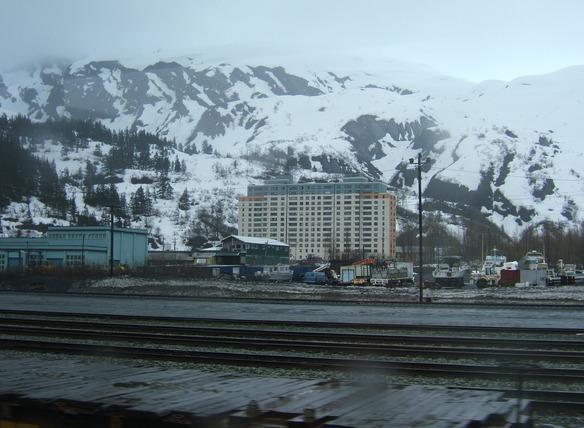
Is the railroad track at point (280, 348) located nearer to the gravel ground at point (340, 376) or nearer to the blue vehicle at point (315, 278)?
the gravel ground at point (340, 376)

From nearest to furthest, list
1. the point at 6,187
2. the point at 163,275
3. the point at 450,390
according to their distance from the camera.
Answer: the point at 450,390, the point at 163,275, the point at 6,187

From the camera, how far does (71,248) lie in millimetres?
115500

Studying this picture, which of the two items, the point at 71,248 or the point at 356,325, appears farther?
the point at 71,248

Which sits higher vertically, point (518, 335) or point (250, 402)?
point (250, 402)

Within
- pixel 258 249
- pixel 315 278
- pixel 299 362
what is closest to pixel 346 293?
pixel 315 278

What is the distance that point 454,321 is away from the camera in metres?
29.0

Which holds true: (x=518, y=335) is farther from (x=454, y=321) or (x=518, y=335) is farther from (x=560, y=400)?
(x=560, y=400)

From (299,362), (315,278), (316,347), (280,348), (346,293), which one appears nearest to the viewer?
(299,362)

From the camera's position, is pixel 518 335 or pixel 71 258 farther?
pixel 71 258

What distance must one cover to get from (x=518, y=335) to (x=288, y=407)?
18299mm

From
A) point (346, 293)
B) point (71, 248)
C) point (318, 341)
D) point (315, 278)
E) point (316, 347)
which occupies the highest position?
point (71, 248)

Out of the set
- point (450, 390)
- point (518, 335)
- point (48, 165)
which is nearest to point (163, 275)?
point (518, 335)

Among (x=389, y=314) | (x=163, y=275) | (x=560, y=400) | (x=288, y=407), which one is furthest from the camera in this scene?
(x=163, y=275)

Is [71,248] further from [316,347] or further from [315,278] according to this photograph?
[316,347]
